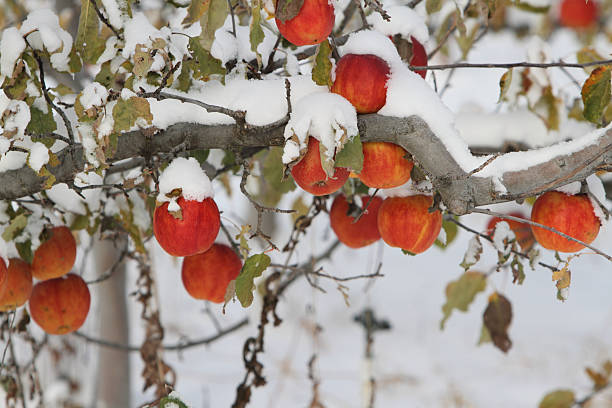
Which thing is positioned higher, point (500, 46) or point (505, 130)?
point (500, 46)

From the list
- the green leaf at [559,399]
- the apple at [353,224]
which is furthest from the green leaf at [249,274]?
the green leaf at [559,399]

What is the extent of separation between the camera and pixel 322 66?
0.70 metres

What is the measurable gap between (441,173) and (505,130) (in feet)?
2.19

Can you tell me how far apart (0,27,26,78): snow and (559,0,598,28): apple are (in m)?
2.86

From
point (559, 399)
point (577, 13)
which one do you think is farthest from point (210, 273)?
point (577, 13)

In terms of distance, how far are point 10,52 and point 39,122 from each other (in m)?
0.11

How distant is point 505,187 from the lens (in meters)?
0.70

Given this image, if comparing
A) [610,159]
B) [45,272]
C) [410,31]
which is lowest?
[610,159]

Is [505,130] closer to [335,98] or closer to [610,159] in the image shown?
[610,159]

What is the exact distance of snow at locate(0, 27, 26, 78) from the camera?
0.71m

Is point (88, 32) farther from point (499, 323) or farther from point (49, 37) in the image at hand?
point (499, 323)

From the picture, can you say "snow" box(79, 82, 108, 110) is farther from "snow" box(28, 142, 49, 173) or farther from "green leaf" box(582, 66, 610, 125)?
"green leaf" box(582, 66, 610, 125)

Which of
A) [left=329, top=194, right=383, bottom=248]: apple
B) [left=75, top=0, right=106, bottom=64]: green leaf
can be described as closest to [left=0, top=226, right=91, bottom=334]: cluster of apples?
[left=75, top=0, right=106, bottom=64]: green leaf

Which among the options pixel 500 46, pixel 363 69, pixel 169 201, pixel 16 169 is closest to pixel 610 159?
pixel 363 69
